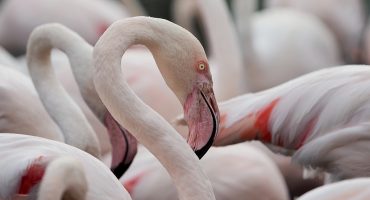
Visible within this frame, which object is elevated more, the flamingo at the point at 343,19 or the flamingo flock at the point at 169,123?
the flamingo flock at the point at 169,123

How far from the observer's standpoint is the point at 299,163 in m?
4.54

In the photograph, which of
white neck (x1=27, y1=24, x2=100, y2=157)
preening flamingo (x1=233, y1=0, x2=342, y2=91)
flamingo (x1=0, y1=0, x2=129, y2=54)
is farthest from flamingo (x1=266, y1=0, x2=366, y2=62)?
white neck (x1=27, y1=24, x2=100, y2=157)

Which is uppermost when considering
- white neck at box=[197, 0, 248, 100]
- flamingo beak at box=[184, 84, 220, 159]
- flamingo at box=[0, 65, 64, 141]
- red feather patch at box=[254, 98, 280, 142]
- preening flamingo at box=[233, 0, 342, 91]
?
flamingo beak at box=[184, 84, 220, 159]

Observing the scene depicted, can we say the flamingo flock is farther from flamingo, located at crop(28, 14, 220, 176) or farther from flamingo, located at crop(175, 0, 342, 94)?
flamingo, located at crop(175, 0, 342, 94)

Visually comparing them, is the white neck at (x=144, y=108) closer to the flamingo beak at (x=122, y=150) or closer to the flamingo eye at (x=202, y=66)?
the flamingo eye at (x=202, y=66)

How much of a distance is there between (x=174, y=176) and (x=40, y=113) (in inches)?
46.0

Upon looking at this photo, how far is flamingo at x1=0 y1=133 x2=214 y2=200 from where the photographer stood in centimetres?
342

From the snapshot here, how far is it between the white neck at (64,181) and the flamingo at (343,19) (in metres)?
6.44

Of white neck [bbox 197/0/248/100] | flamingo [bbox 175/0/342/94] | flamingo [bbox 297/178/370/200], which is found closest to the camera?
flamingo [bbox 297/178/370/200]

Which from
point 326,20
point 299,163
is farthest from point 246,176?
point 326,20

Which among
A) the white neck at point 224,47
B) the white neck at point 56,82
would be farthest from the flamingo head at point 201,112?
the white neck at point 224,47

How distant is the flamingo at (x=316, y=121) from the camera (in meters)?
4.39

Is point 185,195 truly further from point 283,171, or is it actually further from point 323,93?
point 283,171

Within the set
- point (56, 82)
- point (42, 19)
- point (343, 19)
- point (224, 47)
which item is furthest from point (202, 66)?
point (343, 19)
